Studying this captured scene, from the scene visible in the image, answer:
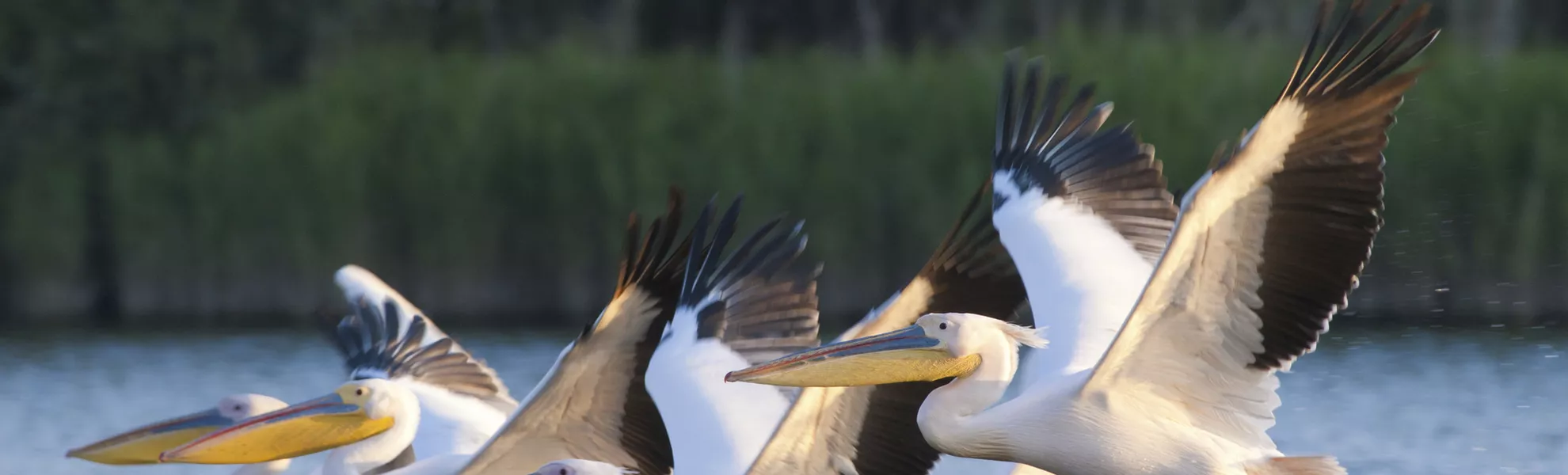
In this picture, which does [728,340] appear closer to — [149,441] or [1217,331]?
[1217,331]

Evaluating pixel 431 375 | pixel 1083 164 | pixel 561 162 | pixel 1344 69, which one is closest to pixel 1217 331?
pixel 1344 69

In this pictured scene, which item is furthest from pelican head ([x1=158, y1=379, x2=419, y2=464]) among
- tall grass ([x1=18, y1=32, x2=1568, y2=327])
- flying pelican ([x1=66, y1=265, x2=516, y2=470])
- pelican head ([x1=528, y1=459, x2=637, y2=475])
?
tall grass ([x1=18, y1=32, x2=1568, y2=327])

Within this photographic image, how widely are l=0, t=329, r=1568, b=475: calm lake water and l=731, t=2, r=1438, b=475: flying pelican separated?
13.9 feet

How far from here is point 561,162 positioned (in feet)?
56.7

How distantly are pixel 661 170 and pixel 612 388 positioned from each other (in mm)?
10492

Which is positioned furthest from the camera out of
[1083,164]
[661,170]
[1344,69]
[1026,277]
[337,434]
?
[661,170]

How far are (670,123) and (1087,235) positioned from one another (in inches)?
430

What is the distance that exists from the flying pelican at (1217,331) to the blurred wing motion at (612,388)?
27.5 inches

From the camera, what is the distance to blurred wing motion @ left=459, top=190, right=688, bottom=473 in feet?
21.1

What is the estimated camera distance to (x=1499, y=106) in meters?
15.2

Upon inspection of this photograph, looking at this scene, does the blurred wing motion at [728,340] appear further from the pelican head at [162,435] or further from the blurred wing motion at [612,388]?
the pelican head at [162,435]

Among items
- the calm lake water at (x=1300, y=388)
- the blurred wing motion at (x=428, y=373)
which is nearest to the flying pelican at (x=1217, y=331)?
the blurred wing motion at (x=428, y=373)

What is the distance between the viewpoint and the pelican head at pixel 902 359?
5.90 meters

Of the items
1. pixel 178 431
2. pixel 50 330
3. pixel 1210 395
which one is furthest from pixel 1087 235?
pixel 50 330
